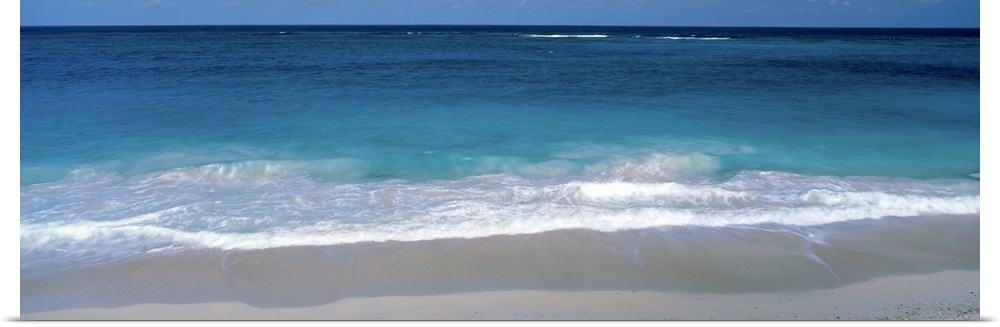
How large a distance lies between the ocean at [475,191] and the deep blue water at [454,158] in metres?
0.06

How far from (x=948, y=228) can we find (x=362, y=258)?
780 centimetres

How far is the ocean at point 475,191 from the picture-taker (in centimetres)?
664

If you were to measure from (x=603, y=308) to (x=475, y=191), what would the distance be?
4017mm

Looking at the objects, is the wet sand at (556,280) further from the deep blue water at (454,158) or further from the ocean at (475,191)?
the deep blue water at (454,158)

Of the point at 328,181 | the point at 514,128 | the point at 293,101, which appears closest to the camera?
the point at 328,181

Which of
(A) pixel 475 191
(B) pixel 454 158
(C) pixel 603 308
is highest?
(B) pixel 454 158

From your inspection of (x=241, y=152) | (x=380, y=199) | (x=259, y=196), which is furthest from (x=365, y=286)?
(x=241, y=152)

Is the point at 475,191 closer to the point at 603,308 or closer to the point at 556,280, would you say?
the point at 556,280

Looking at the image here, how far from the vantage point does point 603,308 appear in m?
5.85

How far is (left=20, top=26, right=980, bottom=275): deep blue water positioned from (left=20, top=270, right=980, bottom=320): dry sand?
4.87ft

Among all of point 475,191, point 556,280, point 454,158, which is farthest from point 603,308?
point 454,158

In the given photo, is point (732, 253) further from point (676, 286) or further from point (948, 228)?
point (948, 228)

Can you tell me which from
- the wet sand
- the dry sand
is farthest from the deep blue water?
the dry sand

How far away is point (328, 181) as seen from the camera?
1009 cm
